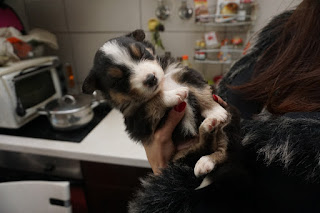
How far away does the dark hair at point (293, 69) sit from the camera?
0.67 metres

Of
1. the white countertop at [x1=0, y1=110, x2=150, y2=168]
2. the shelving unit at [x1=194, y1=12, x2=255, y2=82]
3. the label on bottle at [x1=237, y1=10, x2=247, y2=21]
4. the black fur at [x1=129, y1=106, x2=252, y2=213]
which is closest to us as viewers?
the black fur at [x1=129, y1=106, x2=252, y2=213]

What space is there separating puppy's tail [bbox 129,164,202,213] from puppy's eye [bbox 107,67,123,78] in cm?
34

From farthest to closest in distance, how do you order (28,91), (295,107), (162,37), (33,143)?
(162,37)
(28,91)
(33,143)
(295,107)

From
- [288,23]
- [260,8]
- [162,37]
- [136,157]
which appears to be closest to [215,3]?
[260,8]

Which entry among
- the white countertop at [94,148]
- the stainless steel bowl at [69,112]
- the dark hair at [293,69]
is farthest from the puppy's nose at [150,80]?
the stainless steel bowl at [69,112]

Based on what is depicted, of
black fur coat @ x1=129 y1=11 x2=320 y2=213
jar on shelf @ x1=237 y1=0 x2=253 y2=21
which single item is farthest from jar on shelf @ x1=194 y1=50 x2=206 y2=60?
black fur coat @ x1=129 y1=11 x2=320 y2=213

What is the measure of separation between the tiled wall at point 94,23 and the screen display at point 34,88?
1.09 feet

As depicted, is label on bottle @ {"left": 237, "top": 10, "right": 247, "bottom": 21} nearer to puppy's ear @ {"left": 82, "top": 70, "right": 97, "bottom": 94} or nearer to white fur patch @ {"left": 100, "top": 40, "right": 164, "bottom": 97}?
white fur patch @ {"left": 100, "top": 40, "right": 164, "bottom": 97}

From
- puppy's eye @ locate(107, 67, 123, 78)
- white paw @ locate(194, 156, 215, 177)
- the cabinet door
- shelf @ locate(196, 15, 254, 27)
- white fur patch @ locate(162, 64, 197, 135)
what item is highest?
shelf @ locate(196, 15, 254, 27)

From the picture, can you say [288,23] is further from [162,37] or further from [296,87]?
[162,37]

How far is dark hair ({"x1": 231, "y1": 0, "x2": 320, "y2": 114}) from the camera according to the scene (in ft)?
2.20

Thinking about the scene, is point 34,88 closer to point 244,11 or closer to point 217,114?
point 217,114

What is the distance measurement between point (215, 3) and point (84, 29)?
1.01 metres

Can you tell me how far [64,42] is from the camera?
186 cm
